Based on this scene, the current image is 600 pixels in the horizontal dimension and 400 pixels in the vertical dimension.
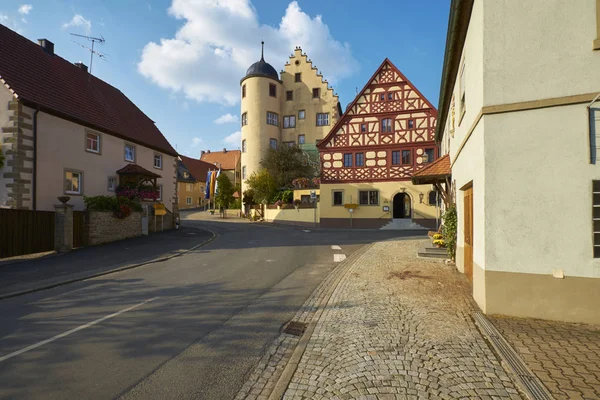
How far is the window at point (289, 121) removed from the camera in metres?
41.3

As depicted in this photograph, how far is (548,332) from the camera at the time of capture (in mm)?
4730

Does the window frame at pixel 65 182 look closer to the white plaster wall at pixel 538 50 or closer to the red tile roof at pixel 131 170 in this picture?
the red tile roof at pixel 131 170

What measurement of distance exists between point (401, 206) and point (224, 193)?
940 inches

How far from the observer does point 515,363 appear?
3812 mm

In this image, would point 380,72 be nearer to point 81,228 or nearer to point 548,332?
point 81,228

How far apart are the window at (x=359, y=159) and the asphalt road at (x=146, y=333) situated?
1986 cm

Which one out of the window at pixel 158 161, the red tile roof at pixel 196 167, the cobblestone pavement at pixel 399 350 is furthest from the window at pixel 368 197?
the red tile roof at pixel 196 167

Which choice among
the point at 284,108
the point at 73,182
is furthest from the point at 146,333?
the point at 284,108

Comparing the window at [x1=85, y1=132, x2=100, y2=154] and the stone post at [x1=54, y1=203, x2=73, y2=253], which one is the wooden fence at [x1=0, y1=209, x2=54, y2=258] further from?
the window at [x1=85, y1=132, x2=100, y2=154]

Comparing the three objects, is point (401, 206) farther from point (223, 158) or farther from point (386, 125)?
point (223, 158)

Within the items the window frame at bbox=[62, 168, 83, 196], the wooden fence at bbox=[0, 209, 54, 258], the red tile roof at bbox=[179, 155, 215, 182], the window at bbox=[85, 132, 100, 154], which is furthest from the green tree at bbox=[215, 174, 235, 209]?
the wooden fence at bbox=[0, 209, 54, 258]

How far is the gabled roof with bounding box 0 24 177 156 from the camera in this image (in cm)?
1547

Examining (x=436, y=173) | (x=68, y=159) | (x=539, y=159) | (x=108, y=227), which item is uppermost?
(x=68, y=159)

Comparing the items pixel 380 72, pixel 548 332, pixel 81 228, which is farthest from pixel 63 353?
pixel 380 72
